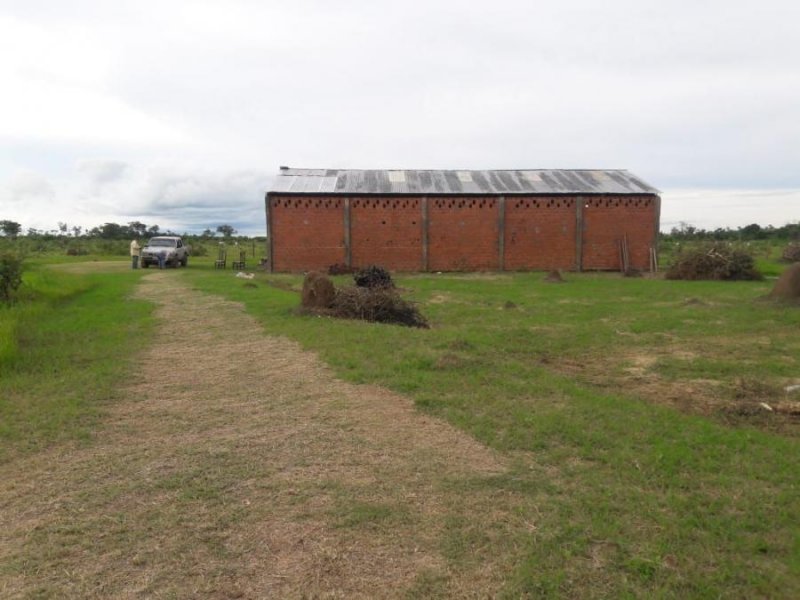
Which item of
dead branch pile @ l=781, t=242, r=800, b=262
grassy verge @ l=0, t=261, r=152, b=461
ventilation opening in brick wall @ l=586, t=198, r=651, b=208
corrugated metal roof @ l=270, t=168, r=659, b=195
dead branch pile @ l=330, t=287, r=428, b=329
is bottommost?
grassy verge @ l=0, t=261, r=152, b=461

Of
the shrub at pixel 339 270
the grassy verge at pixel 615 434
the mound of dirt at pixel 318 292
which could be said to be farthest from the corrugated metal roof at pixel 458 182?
the grassy verge at pixel 615 434

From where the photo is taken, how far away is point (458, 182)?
27859 millimetres

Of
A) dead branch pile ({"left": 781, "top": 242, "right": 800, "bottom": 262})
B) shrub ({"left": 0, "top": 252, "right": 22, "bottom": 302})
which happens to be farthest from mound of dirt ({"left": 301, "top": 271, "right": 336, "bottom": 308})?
dead branch pile ({"left": 781, "top": 242, "right": 800, "bottom": 262})

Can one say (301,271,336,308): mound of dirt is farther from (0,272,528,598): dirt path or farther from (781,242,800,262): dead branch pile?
(781,242,800,262): dead branch pile

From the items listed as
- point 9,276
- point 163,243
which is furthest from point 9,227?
point 9,276

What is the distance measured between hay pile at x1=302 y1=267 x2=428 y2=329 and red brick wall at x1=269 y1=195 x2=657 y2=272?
520 inches

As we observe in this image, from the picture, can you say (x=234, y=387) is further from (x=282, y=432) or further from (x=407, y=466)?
(x=407, y=466)

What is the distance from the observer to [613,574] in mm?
3189

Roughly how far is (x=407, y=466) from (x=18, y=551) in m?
2.47

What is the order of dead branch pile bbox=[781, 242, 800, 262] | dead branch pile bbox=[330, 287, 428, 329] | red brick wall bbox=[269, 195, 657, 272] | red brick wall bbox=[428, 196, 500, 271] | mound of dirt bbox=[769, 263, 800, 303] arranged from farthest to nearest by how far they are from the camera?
dead branch pile bbox=[781, 242, 800, 262] → red brick wall bbox=[428, 196, 500, 271] → red brick wall bbox=[269, 195, 657, 272] → mound of dirt bbox=[769, 263, 800, 303] → dead branch pile bbox=[330, 287, 428, 329]

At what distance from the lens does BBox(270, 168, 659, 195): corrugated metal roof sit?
26266 mm

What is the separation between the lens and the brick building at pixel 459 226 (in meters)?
25.6

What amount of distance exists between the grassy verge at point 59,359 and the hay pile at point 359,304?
3.14 m

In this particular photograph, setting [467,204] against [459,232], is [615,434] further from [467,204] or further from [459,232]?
[467,204]
